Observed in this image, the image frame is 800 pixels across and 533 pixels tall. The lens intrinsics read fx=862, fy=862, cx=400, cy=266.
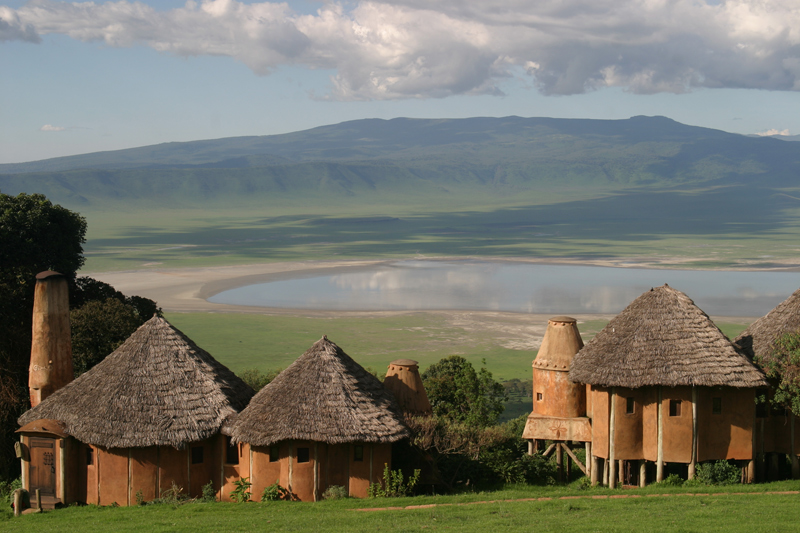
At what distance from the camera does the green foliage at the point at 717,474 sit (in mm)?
21297

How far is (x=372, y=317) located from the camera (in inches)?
2477

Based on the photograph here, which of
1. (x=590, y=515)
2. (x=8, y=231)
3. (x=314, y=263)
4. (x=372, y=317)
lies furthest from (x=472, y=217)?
(x=590, y=515)

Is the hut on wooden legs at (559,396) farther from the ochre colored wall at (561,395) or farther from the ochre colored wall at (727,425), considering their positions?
the ochre colored wall at (727,425)

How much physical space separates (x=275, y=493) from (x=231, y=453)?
1822mm

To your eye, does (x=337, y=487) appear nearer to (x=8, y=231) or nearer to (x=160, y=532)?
(x=160, y=532)

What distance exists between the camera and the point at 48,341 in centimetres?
2314

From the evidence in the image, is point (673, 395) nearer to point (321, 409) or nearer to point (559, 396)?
point (559, 396)

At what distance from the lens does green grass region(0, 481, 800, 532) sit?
16.5m

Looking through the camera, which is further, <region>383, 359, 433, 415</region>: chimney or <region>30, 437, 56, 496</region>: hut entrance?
<region>383, 359, 433, 415</region>: chimney

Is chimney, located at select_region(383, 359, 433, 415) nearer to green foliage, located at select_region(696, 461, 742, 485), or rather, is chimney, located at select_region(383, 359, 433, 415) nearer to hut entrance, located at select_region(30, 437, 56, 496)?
green foliage, located at select_region(696, 461, 742, 485)

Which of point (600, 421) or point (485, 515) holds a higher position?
point (600, 421)

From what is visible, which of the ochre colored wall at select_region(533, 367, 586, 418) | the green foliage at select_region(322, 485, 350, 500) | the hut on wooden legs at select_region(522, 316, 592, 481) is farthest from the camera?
the ochre colored wall at select_region(533, 367, 586, 418)

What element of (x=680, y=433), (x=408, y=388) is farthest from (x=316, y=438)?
(x=680, y=433)

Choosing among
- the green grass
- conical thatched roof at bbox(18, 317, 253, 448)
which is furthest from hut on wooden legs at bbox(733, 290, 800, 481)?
conical thatched roof at bbox(18, 317, 253, 448)
